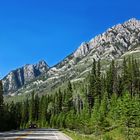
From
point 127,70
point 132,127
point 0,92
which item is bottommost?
point 132,127

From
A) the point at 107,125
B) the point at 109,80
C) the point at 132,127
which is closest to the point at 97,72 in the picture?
the point at 109,80

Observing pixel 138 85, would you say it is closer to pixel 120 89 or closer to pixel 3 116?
pixel 120 89

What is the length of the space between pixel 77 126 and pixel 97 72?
45796mm

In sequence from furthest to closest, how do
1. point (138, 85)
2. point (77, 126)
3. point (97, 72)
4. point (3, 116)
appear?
point (97, 72) → point (138, 85) → point (77, 126) → point (3, 116)

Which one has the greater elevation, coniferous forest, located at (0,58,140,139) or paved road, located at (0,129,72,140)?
coniferous forest, located at (0,58,140,139)

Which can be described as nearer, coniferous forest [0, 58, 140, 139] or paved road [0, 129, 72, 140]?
paved road [0, 129, 72, 140]

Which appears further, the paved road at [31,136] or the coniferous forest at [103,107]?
the coniferous forest at [103,107]

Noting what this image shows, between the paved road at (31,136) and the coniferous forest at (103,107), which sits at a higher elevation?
the coniferous forest at (103,107)

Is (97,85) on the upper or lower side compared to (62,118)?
upper

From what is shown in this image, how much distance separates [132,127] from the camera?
61781mm

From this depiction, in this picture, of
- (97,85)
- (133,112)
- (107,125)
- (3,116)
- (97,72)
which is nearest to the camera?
(133,112)

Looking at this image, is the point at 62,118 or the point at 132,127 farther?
the point at 62,118

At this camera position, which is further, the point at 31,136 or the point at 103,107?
the point at 103,107

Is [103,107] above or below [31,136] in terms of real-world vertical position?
above
